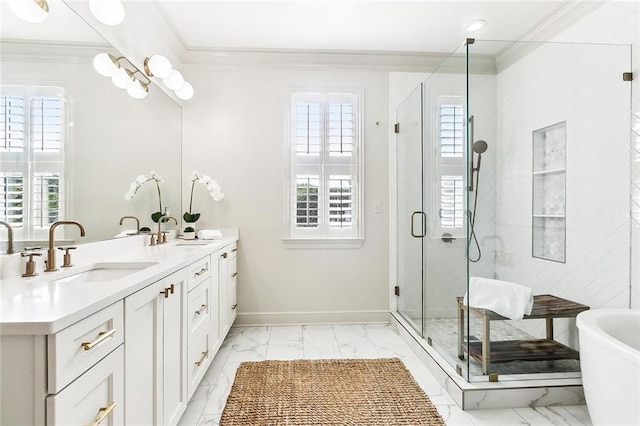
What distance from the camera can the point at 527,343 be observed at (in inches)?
78.6

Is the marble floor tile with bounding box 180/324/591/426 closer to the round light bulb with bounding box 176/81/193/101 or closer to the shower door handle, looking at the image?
the shower door handle

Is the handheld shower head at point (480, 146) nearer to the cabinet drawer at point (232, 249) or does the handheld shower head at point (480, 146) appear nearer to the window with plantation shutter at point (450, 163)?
the window with plantation shutter at point (450, 163)

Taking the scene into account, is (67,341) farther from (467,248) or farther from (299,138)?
(299,138)

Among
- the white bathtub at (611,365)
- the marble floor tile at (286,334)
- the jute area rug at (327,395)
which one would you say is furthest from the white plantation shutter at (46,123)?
the white bathtub at (611,365)

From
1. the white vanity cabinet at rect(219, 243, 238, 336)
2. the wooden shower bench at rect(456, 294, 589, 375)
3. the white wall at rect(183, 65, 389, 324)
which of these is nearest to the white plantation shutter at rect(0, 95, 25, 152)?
the white vanity cabinet at rect(219, 243, 238, 336)

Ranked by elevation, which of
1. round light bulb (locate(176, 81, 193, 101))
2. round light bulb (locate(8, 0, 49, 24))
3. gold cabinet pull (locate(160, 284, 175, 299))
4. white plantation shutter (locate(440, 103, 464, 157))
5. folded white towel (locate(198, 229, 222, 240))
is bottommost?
gold cabinet pull (locate(160, 284, 175, 299))

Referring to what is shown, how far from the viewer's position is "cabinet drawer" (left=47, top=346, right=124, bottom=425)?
2.46 feet

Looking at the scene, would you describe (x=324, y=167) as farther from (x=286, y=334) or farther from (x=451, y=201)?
(x=286, y=334)

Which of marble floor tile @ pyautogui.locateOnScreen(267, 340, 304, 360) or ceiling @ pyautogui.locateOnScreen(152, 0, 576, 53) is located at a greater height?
ceiling @ pyautogui.locateOnScreen(152, 0, 576, 53)

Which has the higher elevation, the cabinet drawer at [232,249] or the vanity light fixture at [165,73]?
the vanity light fixture at [165,73]

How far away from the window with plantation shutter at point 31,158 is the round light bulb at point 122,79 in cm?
49

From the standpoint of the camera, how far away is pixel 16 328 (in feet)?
2.30

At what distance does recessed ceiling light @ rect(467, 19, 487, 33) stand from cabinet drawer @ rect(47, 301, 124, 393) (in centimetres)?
299

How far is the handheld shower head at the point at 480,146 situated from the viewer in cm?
198
